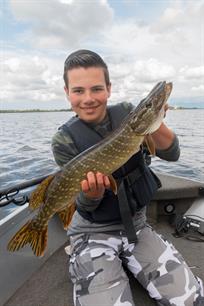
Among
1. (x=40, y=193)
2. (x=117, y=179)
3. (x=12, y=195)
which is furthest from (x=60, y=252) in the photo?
(x=40, y=193)

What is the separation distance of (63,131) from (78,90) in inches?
16.1

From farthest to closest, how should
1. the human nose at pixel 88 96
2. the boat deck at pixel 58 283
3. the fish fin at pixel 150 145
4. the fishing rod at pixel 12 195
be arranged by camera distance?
the fishing rod at pixel 12 195
the boat deck at pixel 58 283
the human nose at pixel 88 96
the fish fin at pixel 150 145

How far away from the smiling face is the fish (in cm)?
43

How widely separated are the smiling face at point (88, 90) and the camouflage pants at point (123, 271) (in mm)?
1060

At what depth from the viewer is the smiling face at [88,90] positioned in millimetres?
2660

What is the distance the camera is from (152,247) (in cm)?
275

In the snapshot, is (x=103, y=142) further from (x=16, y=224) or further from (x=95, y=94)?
(x=16, y=224)

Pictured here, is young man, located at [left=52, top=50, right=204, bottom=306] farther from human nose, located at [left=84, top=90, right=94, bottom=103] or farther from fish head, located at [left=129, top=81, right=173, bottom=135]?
fish head, located at [left=129, top=81, right=173, bottom=135]

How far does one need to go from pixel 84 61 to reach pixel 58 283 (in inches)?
78.5

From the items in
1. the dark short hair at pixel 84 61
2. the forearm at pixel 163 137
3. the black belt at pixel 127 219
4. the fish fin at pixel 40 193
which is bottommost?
the black belt at pixel 127 219

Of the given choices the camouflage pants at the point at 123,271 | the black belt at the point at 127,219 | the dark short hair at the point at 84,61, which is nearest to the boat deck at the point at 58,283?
the camouflage pants at the point at 123,271

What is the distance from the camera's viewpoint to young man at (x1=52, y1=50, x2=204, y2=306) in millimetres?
2425

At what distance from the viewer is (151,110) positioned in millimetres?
2354

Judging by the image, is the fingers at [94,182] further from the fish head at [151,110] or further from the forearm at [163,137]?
the forearm at [163,137]
